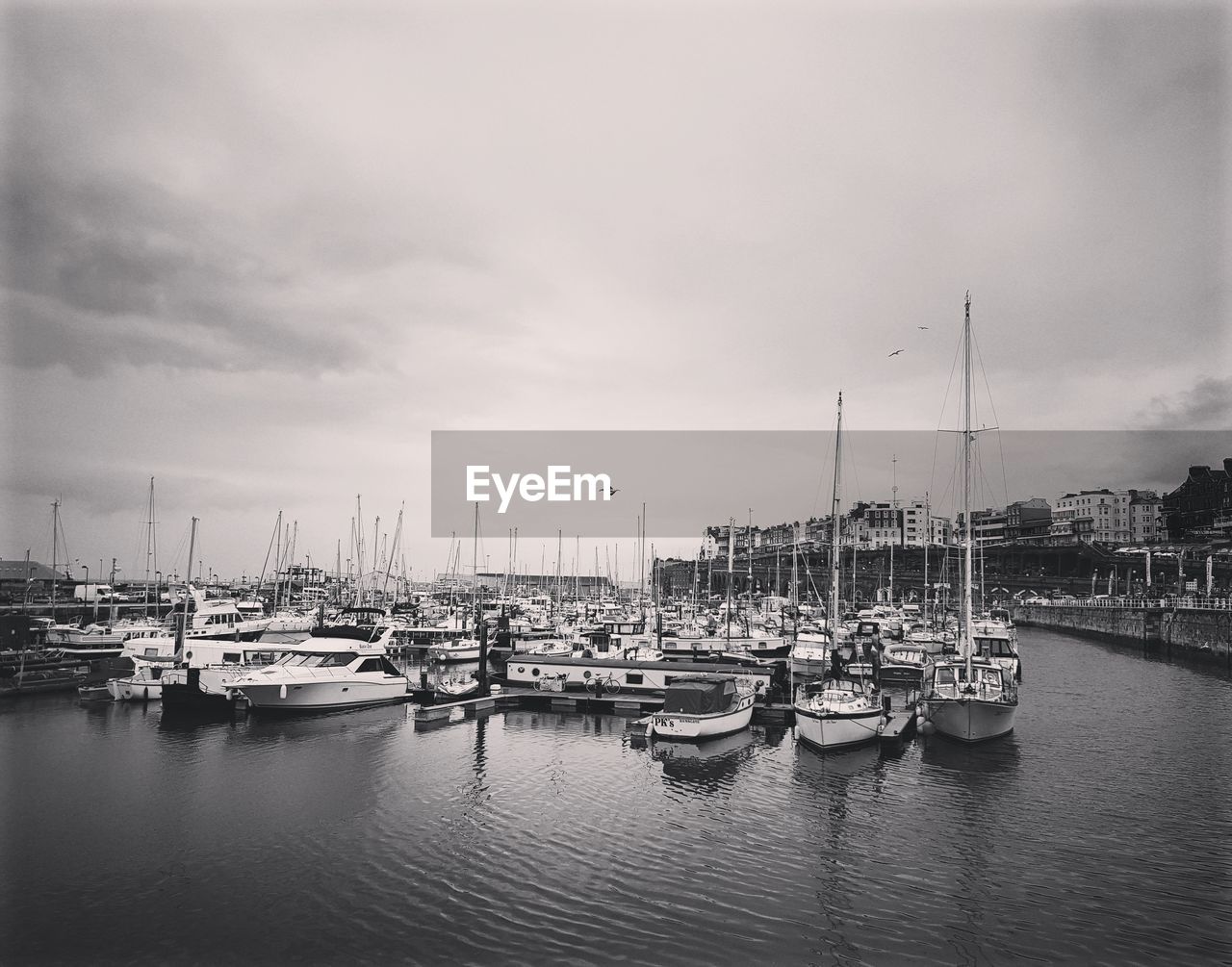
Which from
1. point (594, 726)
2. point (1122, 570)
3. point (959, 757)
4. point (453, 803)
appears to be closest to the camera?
point (453, 803)

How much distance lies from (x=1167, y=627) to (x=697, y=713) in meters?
67.9

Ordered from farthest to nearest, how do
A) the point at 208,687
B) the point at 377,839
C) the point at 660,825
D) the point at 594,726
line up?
the point at 208,687, the point at 594,726, the point at 660,825, the point at 377,839

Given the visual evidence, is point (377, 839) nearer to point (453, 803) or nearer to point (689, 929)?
point (453, 803)

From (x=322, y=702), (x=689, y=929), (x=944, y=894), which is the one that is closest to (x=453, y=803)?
(x=689, y=929)

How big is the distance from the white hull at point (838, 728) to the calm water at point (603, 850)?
2.62 feet

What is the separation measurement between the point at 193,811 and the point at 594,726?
794 inches

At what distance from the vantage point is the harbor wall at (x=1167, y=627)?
214 ft

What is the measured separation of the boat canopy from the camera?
34.0 meters

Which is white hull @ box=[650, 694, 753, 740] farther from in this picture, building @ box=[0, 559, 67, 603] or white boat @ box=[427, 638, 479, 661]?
building @ box=[0, 559, 67, 603]

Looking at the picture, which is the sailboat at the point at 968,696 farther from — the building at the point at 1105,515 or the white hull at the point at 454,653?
the building at the point at 1105,515

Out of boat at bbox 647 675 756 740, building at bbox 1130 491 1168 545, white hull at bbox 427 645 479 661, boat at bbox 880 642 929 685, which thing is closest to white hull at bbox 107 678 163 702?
white hull at bbox 427 645 479 661

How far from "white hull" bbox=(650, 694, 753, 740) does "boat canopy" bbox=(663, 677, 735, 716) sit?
0.28 meters

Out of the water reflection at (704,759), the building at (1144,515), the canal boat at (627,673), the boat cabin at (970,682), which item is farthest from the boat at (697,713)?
the building at (1144,515)

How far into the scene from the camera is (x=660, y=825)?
22.4m
